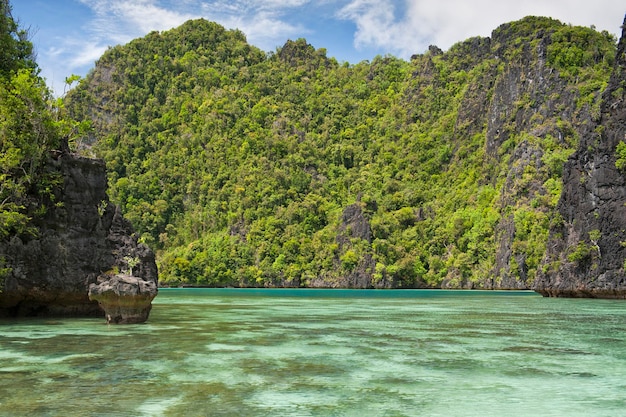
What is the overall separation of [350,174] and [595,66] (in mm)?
61122

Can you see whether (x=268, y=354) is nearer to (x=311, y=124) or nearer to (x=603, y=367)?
(x=603, y=367)

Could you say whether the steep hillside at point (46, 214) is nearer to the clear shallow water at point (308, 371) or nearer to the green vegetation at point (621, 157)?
the clear shallow water at point (308, 371)

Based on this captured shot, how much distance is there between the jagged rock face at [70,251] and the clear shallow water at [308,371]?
3330 millimetres

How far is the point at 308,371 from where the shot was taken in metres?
14.0

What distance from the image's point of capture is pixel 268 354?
1675cm

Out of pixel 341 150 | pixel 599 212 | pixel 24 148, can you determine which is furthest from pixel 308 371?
pixel 341 150

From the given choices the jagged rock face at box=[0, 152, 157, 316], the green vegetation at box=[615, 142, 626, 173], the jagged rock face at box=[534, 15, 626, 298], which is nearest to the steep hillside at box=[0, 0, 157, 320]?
the jagged rock face at box=[0, 152, 157, 316]

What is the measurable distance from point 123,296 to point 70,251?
6075mm

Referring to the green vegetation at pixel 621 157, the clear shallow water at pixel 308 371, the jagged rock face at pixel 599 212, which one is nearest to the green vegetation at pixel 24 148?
the clear shallow water at pixel 308 371

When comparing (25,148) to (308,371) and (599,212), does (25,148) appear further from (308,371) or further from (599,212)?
(599,212)

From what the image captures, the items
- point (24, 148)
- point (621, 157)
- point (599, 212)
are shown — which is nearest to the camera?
point (24, 148)

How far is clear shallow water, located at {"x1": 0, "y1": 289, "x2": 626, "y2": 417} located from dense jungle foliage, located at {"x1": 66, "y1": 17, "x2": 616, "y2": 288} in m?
72.8

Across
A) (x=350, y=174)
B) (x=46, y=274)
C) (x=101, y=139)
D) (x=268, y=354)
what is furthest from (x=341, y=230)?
(x=268, y=354)

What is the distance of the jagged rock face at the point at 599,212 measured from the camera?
52562 millimetres
